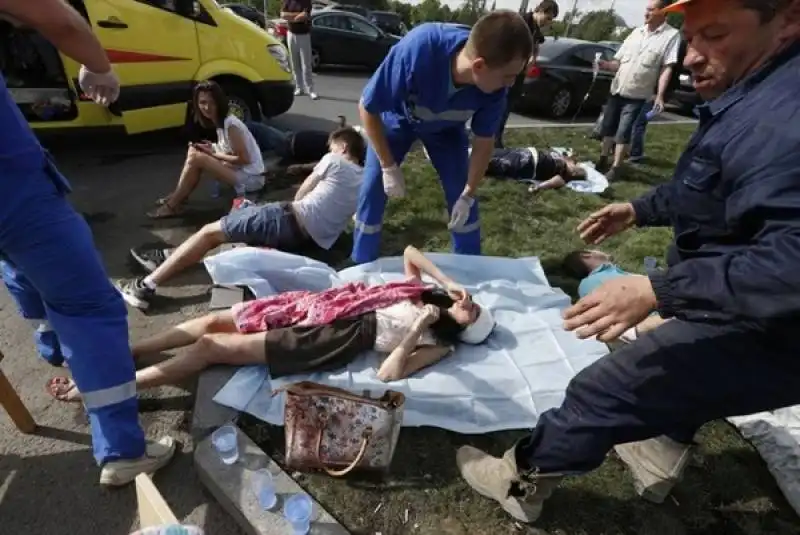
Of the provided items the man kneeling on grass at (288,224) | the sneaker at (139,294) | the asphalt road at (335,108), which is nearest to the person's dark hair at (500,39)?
the man kneeling on grass at (288,224)

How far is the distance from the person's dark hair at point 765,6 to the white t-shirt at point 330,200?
8.56 feet

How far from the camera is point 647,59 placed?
5.24m

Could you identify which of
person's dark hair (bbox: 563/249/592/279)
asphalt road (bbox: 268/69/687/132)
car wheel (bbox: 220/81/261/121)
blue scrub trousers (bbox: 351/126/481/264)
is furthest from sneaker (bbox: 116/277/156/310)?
asphalt road (bbox: 268/69/687/132)

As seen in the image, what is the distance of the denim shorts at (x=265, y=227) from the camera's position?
3408 mm

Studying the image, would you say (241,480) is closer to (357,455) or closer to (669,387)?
(357,455)

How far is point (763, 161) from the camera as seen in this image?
1.17 m

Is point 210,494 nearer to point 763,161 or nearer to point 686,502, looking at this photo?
point 686,502

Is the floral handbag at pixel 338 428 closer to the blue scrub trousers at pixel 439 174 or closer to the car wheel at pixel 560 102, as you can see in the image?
the blue scrub trousers at pixel 439 174

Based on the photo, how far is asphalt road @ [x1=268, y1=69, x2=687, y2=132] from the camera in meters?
7.36

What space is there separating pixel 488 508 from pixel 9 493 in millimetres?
1813

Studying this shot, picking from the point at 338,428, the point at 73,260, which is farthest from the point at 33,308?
the point at 338,428

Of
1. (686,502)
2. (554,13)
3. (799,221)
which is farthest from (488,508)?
(554,13)

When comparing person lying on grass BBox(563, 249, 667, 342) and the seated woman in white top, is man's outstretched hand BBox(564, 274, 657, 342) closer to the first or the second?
person lying on grass BBox(563, 249, 667, 342)

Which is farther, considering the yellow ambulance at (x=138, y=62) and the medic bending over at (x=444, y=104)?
the yellow ambulance at (x=138, y=62)
